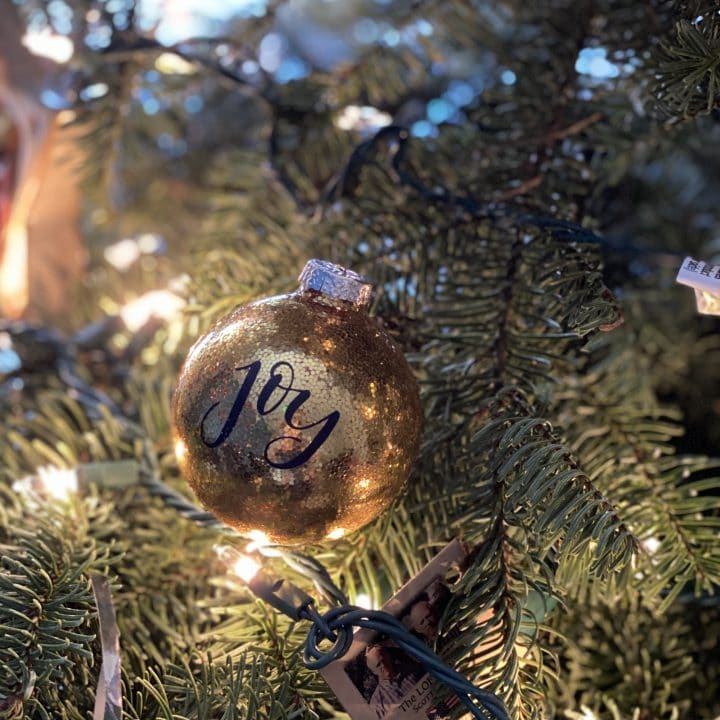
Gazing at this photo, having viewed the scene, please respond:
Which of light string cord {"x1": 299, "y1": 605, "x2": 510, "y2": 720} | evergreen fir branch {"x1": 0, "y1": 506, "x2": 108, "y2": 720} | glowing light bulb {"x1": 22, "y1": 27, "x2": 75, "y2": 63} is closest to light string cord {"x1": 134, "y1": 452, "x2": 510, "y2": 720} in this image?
light string cord {"x1": 299, "y1": 605, "x2": 510, "y2": 720}

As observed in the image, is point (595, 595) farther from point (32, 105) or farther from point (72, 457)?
point (32, 105)

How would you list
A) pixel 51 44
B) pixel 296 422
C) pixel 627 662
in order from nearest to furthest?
pixel 296 422 → pixel 627 662 → pixel 51 44

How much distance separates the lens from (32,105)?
0.71m

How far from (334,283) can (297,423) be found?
0.09 meters

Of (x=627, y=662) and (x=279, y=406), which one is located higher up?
(x=279, y=406)

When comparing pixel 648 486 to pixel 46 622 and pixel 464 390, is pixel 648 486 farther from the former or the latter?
pixel 46 622

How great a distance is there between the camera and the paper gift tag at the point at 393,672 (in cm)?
34

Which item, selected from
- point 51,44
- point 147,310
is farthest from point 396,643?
point 51,44

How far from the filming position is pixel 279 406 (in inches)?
13.4

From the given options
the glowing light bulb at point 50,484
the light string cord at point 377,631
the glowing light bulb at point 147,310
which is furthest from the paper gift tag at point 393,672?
the glowing light bulb at point 147,310

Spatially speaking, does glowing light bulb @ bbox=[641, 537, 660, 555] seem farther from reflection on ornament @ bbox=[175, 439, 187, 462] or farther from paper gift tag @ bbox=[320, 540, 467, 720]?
reflection on ornament @ bbox=[175, 439, 187, 462]

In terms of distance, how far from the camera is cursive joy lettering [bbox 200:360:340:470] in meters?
0.34

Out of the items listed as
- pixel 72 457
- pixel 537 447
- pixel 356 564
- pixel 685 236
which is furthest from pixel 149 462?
pixel 685 236

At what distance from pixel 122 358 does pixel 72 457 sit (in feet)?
0.63
